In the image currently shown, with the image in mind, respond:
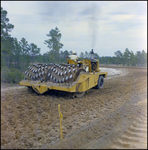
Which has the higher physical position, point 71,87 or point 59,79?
point 59,79

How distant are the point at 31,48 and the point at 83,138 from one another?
13.3 metres

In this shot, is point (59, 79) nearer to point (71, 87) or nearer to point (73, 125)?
point (71, 87)

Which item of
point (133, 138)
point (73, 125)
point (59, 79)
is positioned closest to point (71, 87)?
point (59, 79)

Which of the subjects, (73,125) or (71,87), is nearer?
(73,125)

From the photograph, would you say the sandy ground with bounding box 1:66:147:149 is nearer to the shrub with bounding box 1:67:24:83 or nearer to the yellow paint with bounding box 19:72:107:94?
the shrub with bounding box 1:67:24:83

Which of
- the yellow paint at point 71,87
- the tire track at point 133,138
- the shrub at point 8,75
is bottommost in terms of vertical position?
the tire track at point 133,138

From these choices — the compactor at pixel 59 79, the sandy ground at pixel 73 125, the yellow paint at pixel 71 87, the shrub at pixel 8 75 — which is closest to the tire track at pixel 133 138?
the sandy ground at pixel 73 125

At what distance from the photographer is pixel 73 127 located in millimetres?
4488

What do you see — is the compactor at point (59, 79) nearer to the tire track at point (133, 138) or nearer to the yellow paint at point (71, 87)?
the yellow paint at point (71, 87)

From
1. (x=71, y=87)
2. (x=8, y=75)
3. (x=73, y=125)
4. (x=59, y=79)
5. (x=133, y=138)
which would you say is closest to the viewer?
(x=133, y=138)

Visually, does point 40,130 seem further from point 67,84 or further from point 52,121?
point 67,84

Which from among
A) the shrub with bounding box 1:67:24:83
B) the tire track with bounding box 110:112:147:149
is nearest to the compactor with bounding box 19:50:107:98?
the shrub with bounding box 1:67:24:83

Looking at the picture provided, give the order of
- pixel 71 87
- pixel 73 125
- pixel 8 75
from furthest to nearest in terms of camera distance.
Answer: pixel 71 87 → pixel 8 75 → pixel 73 125

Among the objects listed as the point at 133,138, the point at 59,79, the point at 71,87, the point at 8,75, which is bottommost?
the point at 133,138
